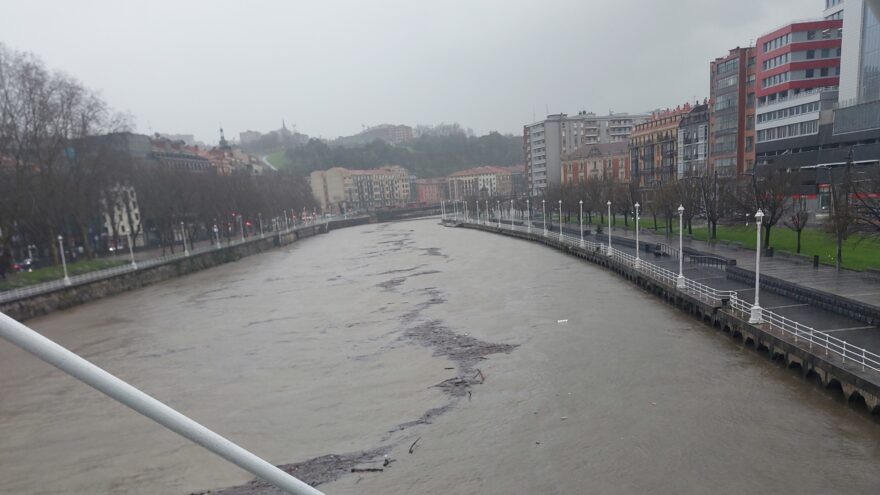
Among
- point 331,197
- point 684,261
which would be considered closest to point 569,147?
point 331,197

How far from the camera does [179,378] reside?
20344 mm

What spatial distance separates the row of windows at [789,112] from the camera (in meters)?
49.4

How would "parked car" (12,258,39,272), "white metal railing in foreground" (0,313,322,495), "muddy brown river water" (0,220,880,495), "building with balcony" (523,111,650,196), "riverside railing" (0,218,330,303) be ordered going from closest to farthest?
"white metal railing in foreground" (0,313,322,495) < "muddy brown river water" (0,220,880,495) < "riverside railing" (0,218,330,303) < "parked car" (12,258,39,272) < "building with balcony" (523,111,650,196)

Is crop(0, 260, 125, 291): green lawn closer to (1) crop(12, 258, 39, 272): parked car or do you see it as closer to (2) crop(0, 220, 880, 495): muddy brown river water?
(1) crop(12, 258, 39, 272): parked car

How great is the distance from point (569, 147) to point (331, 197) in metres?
67.3

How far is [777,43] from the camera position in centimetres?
5412

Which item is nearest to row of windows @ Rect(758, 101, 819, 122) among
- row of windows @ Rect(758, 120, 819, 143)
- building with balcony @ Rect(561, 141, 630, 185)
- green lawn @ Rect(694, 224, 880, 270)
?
row of windows @ Rect(758, 120, 819, 143)

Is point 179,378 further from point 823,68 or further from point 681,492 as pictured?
point 823,68

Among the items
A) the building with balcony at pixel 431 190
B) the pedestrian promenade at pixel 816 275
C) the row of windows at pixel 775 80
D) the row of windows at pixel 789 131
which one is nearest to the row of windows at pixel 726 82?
the row of windows at pixel 775 80

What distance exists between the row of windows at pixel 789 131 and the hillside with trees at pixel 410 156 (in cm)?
13161

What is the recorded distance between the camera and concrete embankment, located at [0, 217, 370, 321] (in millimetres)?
33781

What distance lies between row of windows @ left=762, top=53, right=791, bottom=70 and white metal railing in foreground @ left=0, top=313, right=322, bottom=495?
63.7 metres

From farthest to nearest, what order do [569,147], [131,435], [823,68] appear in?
1. [569,147]
2. [823,68]
3. [131,435]

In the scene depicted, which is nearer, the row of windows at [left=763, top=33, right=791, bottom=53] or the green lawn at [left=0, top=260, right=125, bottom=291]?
the green lawn at [left=0, top=260, right=125, bottom=291]
